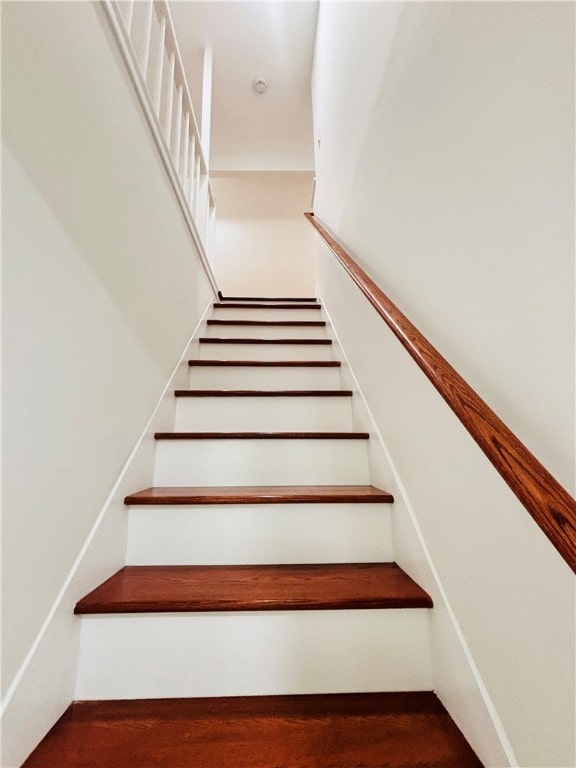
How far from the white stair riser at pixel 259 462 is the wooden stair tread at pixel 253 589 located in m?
0.36

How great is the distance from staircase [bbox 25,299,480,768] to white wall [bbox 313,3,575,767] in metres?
0.11

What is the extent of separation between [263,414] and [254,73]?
3.50 meters

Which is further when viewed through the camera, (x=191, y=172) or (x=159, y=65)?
(x=191, y=172)

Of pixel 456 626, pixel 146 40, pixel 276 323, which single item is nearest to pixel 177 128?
pixel 146 40

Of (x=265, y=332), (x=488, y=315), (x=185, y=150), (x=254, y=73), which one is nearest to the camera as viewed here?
(x=488, y=315)

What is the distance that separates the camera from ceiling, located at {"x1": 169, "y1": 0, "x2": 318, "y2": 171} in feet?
9.65

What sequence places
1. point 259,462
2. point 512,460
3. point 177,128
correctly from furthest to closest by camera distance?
point 177,128 → point 259,462 → point 512,460

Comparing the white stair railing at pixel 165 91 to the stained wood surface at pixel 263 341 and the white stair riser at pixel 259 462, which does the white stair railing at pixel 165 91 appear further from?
the white stair riser at pixel 259 462

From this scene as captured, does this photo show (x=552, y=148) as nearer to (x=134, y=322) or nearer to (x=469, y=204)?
(x=469, y=204)

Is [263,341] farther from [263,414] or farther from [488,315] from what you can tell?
[488,315]

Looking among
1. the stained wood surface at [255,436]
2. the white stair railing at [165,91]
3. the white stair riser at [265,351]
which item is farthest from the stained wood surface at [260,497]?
the white stair railing at [165,91]

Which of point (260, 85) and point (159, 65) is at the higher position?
point (260, 85)

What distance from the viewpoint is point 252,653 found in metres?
0.86

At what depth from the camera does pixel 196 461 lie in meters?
1.40
